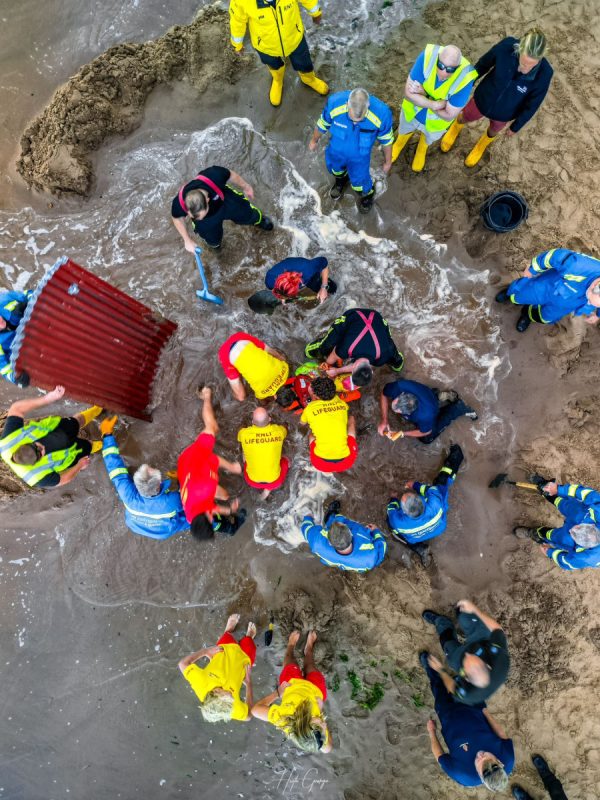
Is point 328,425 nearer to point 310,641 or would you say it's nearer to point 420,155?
point 310,641

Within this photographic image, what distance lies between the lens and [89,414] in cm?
531

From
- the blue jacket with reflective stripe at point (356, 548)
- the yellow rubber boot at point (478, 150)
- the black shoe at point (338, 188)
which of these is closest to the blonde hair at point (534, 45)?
the yellow rubber boot at point (478, 150)

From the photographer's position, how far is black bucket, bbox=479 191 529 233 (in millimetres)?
5098

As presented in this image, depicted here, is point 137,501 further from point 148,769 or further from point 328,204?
point 328,204

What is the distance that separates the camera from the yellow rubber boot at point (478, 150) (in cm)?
524

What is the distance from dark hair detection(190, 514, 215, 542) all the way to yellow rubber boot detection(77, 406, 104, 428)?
6.97 ft

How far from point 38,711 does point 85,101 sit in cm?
745

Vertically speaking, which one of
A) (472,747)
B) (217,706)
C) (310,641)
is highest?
(217,706)

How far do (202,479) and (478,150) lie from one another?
5047 millimetres

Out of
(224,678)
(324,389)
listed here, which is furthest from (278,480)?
(224,678)

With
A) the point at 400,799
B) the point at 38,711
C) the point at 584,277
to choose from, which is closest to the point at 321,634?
the point at 400,799

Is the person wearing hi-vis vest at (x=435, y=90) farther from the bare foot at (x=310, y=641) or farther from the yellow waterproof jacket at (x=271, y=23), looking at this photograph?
the bare foot at (x=310, y=641)

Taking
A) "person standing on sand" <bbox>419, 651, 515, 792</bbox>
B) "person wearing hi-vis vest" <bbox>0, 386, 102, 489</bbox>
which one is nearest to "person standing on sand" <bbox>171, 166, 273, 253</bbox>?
"person wearing hi-vis vest" <bbox>0, 386, 102, 489</bbox>

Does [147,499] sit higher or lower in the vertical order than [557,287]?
lower
